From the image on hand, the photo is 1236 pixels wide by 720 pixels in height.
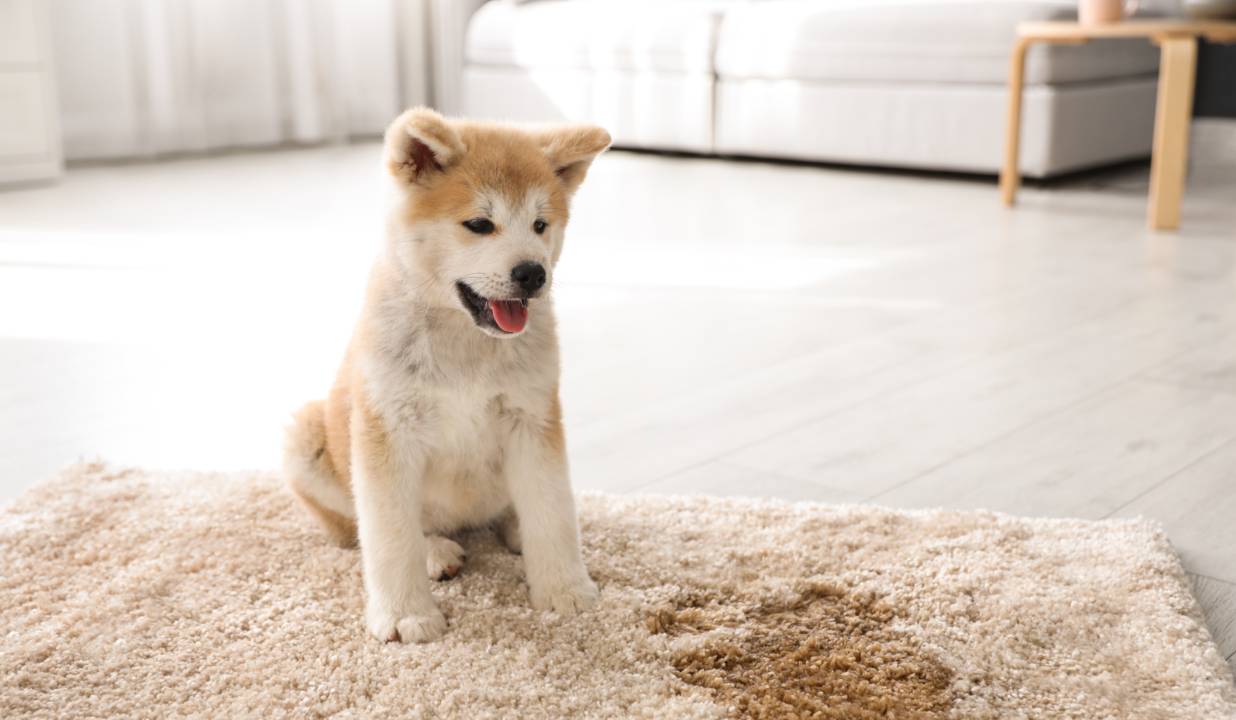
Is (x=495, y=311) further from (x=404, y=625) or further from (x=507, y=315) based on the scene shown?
(x=404, y=625)

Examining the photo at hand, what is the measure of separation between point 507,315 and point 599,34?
13.6 feet

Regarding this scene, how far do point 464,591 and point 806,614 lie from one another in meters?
0.39

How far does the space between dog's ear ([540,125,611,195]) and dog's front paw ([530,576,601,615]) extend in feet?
1.42

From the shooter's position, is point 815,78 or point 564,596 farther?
point 815,78

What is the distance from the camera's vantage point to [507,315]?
1247mm

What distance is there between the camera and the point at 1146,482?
68.2 inches

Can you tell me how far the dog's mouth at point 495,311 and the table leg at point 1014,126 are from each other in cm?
299

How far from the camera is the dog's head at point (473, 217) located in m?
1.22

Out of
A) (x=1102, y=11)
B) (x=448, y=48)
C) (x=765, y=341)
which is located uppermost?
(x=1102, y=11)

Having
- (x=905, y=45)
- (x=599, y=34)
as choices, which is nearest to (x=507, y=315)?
(x=905, y=45)

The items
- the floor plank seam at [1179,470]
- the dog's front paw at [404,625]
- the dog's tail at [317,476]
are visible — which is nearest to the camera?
the dog's front paw at [404,625]

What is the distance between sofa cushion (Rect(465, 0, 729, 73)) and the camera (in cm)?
498

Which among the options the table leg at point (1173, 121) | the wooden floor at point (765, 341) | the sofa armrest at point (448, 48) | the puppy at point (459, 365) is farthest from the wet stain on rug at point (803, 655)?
the sofa armrest at point (448, 48)

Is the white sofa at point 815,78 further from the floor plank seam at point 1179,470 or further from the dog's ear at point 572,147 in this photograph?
the dog's ear at point 572,147
